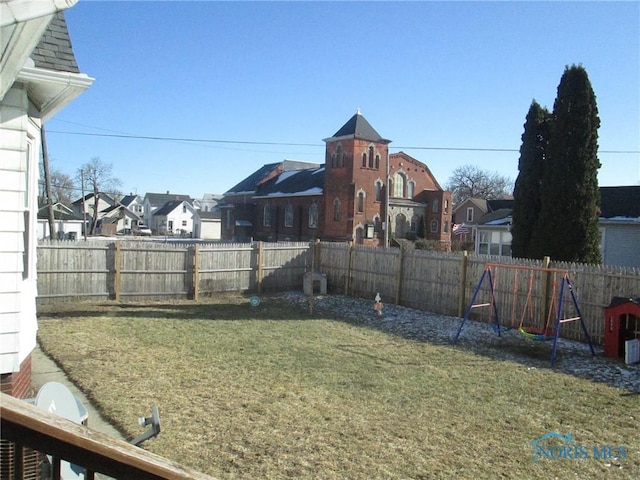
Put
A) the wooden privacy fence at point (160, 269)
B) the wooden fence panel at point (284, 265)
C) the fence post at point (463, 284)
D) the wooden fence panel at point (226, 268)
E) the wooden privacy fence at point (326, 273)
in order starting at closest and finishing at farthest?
the wooden privacy fence at point (326, 273)
the fence post at point (463, 284)
the wooden privacy fence at point (160, 269)
the wooden fence panel at point (226, 268)
the wooden fence panel at point (284, 265)

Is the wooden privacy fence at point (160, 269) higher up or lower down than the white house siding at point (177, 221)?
lower down

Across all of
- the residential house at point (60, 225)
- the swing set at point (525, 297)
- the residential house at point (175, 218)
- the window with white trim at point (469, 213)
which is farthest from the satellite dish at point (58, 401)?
the residential house at point (175, 218)

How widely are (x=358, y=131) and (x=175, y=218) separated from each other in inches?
2075

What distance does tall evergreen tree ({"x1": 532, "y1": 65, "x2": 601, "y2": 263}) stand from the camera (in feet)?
47.6

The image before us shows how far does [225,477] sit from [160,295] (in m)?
12.3

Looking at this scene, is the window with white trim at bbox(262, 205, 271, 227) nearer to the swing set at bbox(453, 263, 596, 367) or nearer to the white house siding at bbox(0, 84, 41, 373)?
the swing set at bbox(453, 263, 596, 367)

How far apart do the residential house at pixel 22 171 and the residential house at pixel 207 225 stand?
210 feet

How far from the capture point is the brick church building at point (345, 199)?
38219 mm

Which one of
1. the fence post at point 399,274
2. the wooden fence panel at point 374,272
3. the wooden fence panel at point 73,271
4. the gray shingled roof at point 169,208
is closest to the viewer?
the wooden fence panel at point 73,271

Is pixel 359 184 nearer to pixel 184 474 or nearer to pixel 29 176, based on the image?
pixel 29 176

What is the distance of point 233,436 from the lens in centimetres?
551

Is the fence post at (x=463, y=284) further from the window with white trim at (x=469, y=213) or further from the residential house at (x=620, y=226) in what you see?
the window with white trim at (x=469, y=213)

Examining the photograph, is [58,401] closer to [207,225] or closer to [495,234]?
[495,234]

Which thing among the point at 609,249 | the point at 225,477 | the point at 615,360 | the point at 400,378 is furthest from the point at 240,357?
the point at 609,249
